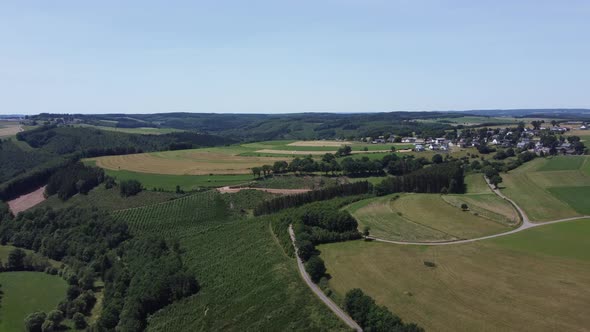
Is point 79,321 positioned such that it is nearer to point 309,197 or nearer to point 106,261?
point 106,261

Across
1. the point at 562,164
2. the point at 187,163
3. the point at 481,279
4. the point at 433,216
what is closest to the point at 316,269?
the point at 481,279

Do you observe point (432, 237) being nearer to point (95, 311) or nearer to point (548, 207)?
→ point (548, 207)

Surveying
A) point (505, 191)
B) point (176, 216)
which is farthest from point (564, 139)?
point (176, 216)

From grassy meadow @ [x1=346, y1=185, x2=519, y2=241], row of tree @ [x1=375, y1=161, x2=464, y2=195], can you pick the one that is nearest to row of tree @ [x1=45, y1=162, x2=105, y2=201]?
grassy meadow @ [x1=346, y1=185, x2=519, y2=241]

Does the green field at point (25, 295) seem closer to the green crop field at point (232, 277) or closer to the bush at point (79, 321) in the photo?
the bush at point (79, 321)

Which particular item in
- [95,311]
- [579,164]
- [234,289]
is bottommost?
[95,311]

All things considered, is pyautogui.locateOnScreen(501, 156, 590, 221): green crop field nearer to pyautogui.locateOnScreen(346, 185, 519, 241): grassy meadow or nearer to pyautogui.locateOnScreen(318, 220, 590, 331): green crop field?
pyautogui.locateOnScreen(346, 185, 519, 241): grassy meadow
